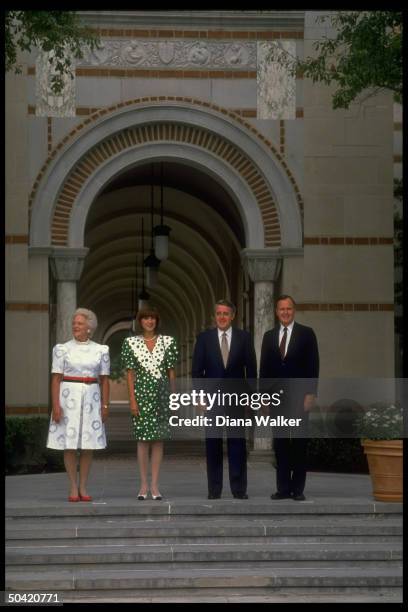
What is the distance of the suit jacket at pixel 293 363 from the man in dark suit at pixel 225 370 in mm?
155

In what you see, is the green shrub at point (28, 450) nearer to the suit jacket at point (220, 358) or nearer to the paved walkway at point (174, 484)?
the paved walkway at point (174, 484)

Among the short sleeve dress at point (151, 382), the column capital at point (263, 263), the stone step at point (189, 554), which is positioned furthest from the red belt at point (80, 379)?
the column capital at point (263, 263)

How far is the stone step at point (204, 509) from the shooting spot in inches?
435

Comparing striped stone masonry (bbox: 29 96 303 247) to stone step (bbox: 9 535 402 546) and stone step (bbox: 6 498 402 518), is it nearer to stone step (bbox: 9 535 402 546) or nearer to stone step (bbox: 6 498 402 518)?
stone step (bbox: 6 498 402 518)

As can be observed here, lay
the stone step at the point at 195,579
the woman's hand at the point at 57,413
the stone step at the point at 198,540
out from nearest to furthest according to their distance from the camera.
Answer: the stone step at the point at 195,579
the stone step at the point at 198,540
the woman's hand at the point at 57,413

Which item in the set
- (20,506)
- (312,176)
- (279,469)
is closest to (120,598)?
(20,506)

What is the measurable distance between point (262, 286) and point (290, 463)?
5.85 meters

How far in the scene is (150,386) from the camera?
11695 millimetres

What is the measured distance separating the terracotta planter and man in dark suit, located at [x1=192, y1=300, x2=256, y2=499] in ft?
3.82

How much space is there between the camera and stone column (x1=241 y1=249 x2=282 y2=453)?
17.3 m

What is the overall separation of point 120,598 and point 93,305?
37446mm

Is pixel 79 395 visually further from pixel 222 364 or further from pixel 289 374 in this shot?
pixel 289 374

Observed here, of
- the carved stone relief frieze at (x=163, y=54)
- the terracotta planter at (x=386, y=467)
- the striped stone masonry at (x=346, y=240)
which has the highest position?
the carved stone relief frieze at (x=163, y=54)

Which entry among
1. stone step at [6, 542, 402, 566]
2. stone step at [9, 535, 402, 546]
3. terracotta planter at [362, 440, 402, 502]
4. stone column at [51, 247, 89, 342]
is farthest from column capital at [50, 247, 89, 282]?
stone step at [6, 542, 402, 566]
